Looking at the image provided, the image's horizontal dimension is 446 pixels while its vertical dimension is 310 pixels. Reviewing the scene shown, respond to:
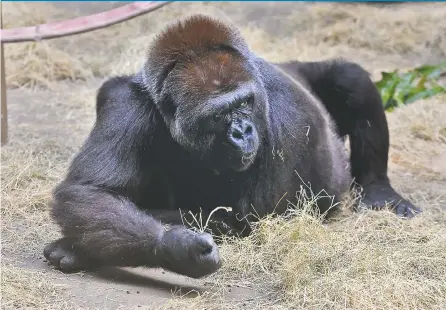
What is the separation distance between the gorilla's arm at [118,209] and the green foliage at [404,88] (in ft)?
12.3

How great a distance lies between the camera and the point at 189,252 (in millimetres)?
3238

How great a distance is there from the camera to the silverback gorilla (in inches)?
140

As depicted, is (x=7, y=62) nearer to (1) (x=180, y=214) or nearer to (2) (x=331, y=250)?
A: (1) (x=180, y=214)

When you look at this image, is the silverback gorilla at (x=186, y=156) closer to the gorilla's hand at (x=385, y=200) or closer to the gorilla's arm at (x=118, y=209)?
the gorilla's arm at (x=118, y=209)

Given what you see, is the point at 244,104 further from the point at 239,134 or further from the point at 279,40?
the point at 279,40

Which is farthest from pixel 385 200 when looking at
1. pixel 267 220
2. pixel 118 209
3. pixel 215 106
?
pixel 118 209

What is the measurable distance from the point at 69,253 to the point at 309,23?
6871 mm

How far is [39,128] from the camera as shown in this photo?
664 centimetres

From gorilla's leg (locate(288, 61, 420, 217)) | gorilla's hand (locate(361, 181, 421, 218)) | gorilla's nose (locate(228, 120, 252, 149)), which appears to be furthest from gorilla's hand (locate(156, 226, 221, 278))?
gorilla's leg (locate(288, 61, 420, 217))

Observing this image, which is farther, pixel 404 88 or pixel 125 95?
pixel 404 88

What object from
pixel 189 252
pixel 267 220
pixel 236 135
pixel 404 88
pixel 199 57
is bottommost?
pixel 267 220

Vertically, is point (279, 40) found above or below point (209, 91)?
below

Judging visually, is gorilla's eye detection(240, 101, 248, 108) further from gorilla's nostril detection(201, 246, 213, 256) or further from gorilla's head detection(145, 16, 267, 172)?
gorilla's nostril detection(201, 246, 213, 256)

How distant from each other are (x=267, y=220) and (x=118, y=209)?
877 millimetres
